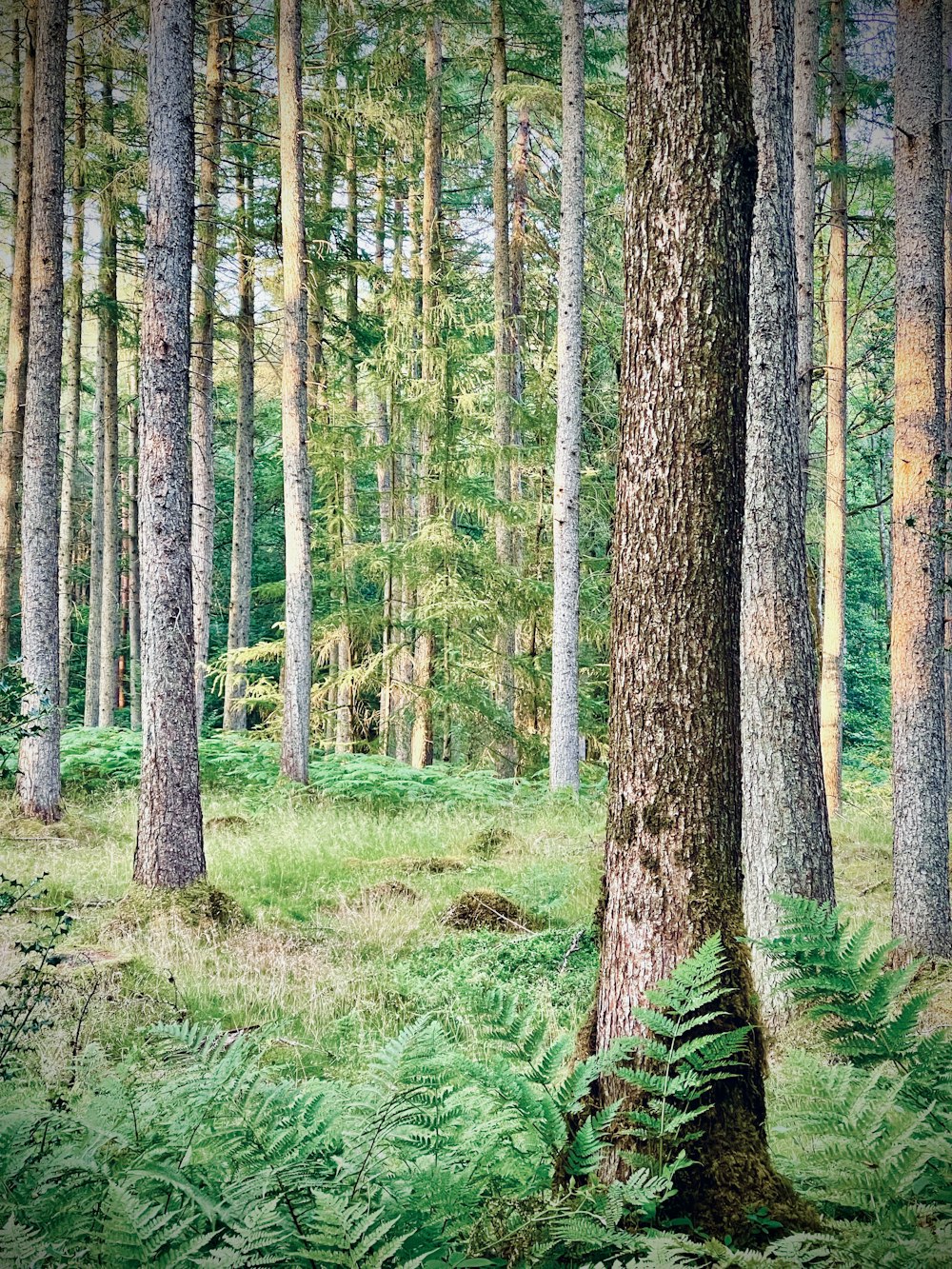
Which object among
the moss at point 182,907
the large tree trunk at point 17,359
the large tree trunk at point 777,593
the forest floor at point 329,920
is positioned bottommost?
the forest floor at point 329,920

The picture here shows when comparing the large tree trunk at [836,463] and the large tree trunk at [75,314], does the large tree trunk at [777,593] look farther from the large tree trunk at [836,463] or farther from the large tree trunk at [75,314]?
the large tree trunk at [75,314]

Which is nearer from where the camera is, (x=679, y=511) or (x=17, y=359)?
(x=679, y=511)

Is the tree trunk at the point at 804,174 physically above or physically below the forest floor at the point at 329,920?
above

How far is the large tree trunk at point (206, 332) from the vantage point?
50.2 feet

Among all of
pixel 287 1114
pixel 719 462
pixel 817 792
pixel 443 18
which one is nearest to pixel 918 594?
pixel 817 792

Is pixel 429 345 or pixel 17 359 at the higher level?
pixel 429 345

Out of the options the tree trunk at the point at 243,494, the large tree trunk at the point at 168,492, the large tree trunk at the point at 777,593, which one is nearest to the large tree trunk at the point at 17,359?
the tree trunk at the point at 243,494

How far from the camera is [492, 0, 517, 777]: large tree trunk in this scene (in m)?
15.8

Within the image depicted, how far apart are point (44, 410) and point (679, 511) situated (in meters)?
10.5

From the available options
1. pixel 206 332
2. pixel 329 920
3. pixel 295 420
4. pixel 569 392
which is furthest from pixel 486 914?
pixel 206 332

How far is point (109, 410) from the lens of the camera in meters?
19.9

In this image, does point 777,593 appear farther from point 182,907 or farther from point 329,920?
point 182,907

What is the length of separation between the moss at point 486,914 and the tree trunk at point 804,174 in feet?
16.8

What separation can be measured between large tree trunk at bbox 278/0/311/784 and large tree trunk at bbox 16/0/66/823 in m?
2.97
